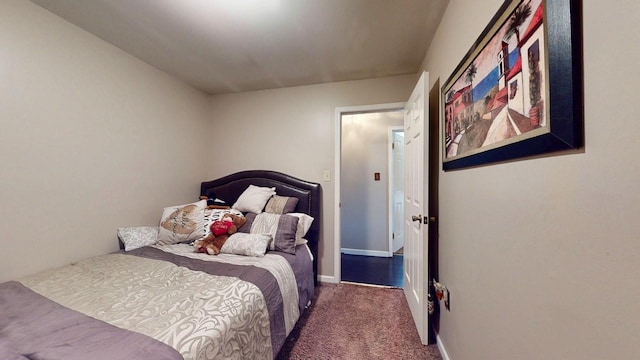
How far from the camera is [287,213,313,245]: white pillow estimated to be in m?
2.25

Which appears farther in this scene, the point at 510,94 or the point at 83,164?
the point at 83,164

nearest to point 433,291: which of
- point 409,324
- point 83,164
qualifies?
point 409,324

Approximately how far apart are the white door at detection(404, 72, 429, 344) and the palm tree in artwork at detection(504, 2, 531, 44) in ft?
2.67

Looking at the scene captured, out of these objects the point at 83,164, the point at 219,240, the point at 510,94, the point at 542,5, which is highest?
the point at 542,5

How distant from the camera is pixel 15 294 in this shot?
1193 millimetres

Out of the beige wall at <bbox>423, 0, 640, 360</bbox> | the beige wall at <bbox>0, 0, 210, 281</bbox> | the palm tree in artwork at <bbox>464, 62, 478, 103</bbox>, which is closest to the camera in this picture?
the beige wall at <bbox>423, 0, 640, 360</bbox>

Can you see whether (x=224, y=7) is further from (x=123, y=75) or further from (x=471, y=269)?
(x=471, y=269)

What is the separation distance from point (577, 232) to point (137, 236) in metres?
2.72

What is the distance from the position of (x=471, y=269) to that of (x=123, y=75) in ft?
9.91

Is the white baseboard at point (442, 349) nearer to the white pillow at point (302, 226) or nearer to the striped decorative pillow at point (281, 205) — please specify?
the white pillow at point (302, 226)

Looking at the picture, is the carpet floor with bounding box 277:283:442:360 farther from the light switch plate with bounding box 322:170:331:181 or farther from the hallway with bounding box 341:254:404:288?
the light switch plate with bounding box 322:170:331:181

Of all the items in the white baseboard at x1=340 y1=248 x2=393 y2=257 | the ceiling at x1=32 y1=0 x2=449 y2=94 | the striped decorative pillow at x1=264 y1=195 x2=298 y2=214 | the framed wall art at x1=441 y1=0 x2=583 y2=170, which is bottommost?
the white baseboard at x1=340 y1=248 x2=393 y2=257

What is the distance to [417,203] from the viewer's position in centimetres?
181

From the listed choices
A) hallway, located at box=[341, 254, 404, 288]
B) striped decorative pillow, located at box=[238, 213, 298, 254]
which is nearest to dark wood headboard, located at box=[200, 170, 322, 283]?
striped decorative pillow, located at box=[238, 213, 298, 254]
